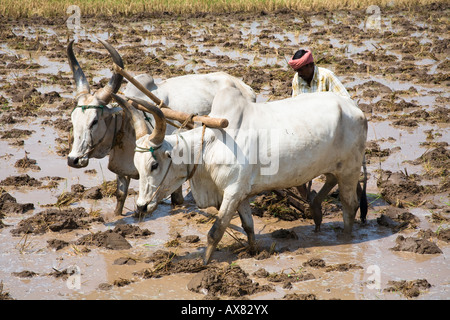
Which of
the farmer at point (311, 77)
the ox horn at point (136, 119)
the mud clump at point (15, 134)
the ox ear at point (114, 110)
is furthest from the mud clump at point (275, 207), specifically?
the mud clump at point (15, 134)

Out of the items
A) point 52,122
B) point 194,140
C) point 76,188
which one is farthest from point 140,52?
point 194,140

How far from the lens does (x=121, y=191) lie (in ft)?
20.9

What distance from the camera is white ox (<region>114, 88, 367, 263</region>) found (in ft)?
15.8

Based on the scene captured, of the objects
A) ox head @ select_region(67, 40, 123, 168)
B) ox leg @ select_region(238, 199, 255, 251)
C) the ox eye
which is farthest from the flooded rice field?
the ox eye

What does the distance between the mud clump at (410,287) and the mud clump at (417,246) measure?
64 cm

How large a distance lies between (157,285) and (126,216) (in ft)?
5.71

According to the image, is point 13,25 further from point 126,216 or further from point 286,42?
point 126,216

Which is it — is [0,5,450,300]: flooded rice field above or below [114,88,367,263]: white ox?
below

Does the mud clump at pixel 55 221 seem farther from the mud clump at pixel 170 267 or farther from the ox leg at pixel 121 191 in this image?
the mud clump at pixel 170 267

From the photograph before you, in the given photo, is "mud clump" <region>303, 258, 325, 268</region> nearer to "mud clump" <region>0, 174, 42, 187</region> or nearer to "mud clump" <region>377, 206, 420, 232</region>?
"mud clump" <region>377, 206, 420, 232</region>

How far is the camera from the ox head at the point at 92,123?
560 cm

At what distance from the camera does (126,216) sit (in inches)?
255

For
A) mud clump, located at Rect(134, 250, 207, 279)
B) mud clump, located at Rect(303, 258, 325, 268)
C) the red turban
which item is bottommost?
mud clump, located at Rect(303, 258, 325, 268)

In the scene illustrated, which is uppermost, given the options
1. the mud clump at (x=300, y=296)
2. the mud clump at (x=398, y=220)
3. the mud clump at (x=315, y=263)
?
the mud clump at (x=300, y=296)
